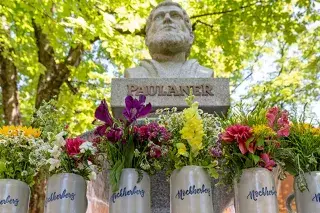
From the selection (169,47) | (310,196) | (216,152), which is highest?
(169,47)

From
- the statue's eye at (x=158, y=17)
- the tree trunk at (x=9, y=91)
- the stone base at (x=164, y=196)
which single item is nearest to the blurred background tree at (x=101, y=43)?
the tree trunk at (x=9, y=91)

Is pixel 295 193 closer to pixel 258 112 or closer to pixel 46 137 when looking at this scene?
pixel 258 112

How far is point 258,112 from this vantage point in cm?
253

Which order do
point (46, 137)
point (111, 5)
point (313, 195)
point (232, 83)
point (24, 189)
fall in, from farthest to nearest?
point (232, 83) → point (111, 5) → point (46, 137) → point (24, 189) → point (313, 195)

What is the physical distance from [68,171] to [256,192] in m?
1.03

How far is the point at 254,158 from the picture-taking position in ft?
7.49

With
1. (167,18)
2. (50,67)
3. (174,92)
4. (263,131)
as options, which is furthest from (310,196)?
(50,67)

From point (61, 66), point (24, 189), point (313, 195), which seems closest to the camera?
point (313, 195)

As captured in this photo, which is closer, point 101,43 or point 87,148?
point 87,148

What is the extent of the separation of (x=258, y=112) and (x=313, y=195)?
0.55 metres

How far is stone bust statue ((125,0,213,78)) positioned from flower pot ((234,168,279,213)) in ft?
7.88

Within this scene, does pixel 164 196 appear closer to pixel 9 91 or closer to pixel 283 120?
pixel 283 120

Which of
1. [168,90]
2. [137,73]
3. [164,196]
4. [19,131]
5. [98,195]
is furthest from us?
[137,73]

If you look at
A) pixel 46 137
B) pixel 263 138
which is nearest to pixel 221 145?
pixel 263 138
